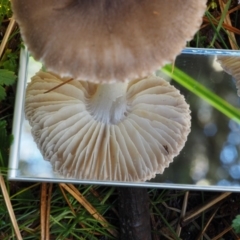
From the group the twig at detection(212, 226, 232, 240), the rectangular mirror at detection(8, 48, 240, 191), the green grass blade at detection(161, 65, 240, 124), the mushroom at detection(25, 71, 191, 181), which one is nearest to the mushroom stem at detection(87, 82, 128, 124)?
the mushroom at detection(25, 71, 191, 181)

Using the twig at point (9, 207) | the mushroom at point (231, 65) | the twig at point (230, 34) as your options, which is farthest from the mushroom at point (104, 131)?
the twig at point (230, 34)

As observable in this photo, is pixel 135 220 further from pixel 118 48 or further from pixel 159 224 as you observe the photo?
pixel 118 48

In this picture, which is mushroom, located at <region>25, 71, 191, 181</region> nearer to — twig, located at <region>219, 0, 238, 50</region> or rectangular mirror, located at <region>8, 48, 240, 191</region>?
rectangular mirror, located at <region>8, 48, 240, 191</region>

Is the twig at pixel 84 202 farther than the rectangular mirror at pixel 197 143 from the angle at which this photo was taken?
Yes

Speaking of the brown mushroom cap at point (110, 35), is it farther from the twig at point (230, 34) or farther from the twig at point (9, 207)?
the twig at point (230, 34)

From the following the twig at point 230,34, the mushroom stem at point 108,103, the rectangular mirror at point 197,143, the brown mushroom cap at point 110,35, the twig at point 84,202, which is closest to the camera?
the brown mushroom cap at point 110,35
